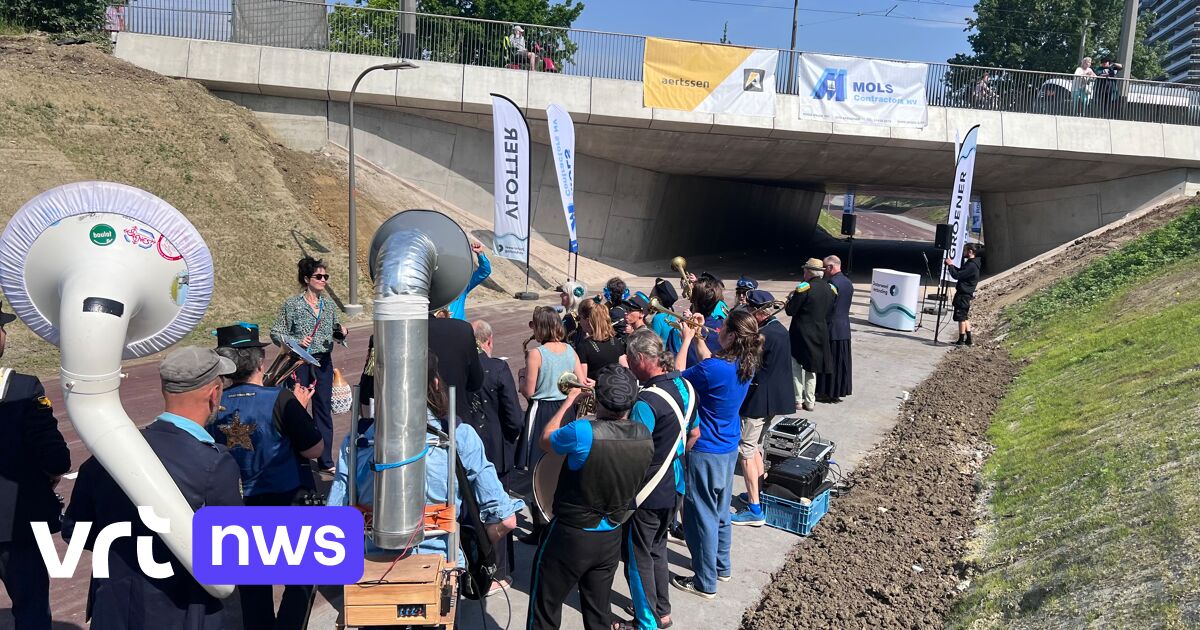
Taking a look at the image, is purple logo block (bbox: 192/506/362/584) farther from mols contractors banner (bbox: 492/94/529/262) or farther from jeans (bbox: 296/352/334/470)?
mols contractors banner (bbox: 492/94/529/262)

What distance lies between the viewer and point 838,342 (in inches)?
396

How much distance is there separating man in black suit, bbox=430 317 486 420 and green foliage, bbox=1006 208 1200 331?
1287cm

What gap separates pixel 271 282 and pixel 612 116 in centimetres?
1002

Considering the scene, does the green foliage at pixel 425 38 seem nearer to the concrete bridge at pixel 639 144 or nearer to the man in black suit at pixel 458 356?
the concrete bridge at pixel 639 144

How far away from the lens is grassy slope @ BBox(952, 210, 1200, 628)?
13.4ft

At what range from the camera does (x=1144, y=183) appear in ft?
78.0

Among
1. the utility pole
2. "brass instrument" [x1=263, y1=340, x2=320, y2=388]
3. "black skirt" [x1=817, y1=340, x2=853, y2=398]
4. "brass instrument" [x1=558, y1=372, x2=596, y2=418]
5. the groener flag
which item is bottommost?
"black skirt" [x1=817, y1=340, x2=853, y2=398]

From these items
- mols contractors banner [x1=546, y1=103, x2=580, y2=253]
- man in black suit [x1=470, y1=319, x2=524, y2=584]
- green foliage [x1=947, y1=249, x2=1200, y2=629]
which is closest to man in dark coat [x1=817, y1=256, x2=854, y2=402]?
green foliage [x1=947, y1=249, x2=1200, y2=629]

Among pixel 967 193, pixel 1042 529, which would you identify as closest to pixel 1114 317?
pixel 967 193

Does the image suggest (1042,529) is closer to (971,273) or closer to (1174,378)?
(1174,378)

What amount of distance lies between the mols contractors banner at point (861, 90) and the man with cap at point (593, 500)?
63.2 feet

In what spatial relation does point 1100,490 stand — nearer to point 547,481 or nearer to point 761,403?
point 761,403

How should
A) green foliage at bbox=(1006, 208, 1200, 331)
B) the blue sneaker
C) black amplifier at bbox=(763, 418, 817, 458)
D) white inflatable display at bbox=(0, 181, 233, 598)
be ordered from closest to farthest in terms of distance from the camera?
white inflatable display at bbox=(0, 181, 233, 598) → the blue sneaker → black amplifier at bbox=(763, 418, 817, 458) → green foliage at bbox=(1006, 208, 1200, 331)

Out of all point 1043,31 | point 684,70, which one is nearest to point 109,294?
point 684,70
